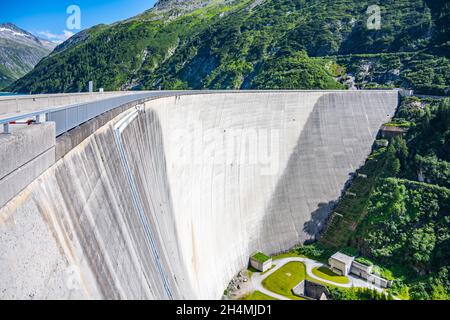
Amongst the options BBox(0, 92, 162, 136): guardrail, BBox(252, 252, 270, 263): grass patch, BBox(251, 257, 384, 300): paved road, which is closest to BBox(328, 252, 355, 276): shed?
BBox(251, 257, 384, 300): paved road

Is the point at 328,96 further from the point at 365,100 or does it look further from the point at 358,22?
the point at 358,22

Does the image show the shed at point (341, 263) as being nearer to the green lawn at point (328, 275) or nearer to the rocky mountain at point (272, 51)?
the green lawn at point (328, 275)

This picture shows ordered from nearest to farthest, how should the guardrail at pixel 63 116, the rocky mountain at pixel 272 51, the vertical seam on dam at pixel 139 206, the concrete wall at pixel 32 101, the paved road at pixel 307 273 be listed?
the guardrail at pixel 63 116, the concrete wall at pixel 32 101, the vertical seam on dam at pixel 139 206, the paved road at pixel 307 273, the rocky mountain at pixel 272 51

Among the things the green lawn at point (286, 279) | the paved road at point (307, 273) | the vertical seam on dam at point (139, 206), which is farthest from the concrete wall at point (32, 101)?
the green lawn at point (286, 279)

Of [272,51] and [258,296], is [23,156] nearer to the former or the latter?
[258,296]

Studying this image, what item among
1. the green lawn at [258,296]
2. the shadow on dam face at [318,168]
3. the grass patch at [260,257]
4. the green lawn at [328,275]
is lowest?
the green lawn at [328,275]

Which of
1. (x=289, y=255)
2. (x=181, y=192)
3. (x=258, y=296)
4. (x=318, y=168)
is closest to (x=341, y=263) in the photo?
(x=289, y=255)

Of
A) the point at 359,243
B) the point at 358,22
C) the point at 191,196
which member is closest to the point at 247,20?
the point at 358,22
